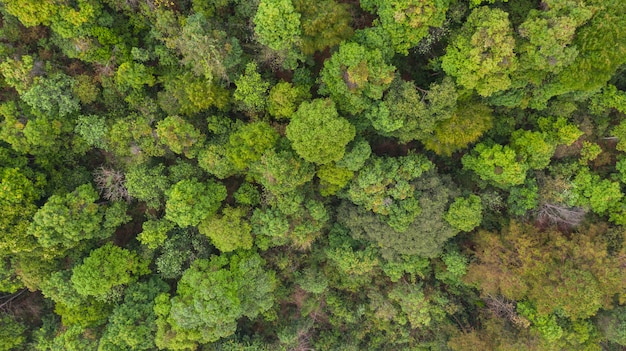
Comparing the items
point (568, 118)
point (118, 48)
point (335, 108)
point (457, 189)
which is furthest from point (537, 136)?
point (118, 48)

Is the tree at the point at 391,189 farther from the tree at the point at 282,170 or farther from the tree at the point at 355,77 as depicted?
the tree at the point at 355,77

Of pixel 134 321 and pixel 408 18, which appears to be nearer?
pixel 408 18

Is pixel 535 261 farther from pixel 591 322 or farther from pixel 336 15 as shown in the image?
pixel 336 15

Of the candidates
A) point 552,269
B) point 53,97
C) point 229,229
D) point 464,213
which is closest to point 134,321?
point 229,229

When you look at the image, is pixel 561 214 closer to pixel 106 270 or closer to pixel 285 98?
pixel 285 98

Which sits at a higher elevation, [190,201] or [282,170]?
[282,170]

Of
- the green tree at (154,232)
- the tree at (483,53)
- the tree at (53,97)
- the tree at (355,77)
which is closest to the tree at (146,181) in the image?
the green tree at (154,232)

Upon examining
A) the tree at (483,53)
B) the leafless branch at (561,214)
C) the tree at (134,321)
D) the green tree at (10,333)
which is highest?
the tree at (483,53)

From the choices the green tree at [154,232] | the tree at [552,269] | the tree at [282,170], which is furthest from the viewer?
the green tree at [154,232]
